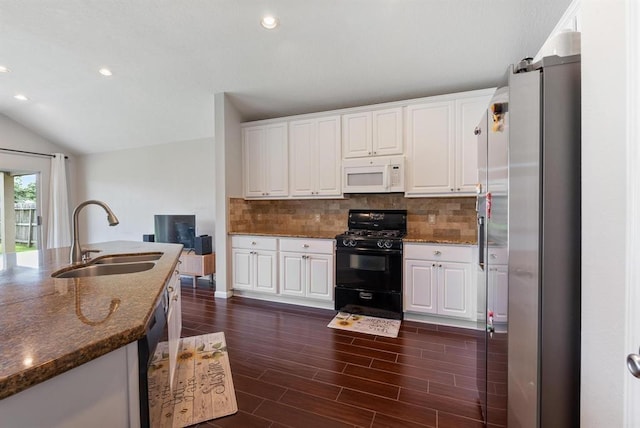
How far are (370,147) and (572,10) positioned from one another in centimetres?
196

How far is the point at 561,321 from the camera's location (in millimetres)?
982

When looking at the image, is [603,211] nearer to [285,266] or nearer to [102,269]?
[102,269]

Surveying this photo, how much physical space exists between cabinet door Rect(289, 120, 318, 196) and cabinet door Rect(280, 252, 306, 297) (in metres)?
0.87

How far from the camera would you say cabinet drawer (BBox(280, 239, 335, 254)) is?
3.35 metres

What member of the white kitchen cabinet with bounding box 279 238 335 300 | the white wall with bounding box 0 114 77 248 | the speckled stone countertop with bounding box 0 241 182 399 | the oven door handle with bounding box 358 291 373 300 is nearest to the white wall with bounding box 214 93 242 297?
the white kitchen cabinet with bounding box 279 238 335 300

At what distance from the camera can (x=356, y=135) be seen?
11.5 feet

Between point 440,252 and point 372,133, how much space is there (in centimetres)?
160

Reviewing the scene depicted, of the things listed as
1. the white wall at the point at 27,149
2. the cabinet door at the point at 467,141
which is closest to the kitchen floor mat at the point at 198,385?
the cabinet door at the point at 467,141

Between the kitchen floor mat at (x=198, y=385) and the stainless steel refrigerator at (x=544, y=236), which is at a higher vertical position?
the stainless steel refrigerator at (x=544, y=236)

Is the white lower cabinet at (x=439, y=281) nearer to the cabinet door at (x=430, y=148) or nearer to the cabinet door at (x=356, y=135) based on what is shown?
the cabinet door at (x=430, y=148)

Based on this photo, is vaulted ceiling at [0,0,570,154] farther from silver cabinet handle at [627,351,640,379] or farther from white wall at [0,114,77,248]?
silver cabinet handle at [627,351,640,379]

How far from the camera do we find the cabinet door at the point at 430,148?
310 centimetres

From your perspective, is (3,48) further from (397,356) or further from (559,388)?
(559,388)

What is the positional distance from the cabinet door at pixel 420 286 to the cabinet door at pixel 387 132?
133 cm
